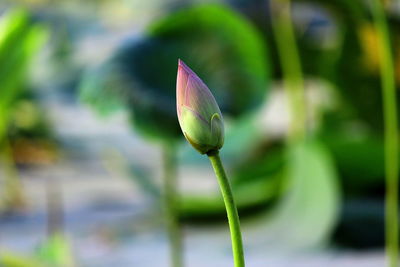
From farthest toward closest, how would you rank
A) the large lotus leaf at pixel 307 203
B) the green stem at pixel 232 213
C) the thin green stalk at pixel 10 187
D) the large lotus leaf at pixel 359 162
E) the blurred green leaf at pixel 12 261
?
1. the thin green stalk at pixel 10 187
2. the large lotus leaf at pixel 359 162
3. the large lotus leaf at pixel 307 203
4. the blurred green leaf at pixel 12 261
5. the green stem at pixel 232 213

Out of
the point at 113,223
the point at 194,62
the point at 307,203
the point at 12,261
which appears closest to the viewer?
the point at 12,261

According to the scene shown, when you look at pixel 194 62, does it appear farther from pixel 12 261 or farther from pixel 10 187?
pixel 10 187

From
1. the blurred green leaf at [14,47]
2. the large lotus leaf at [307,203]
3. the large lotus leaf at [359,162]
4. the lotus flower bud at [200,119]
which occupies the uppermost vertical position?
the large lotus leaf at [359,162]

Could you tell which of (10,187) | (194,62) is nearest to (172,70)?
(194,62)

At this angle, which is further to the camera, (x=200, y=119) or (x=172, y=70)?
(x=172, y=70)

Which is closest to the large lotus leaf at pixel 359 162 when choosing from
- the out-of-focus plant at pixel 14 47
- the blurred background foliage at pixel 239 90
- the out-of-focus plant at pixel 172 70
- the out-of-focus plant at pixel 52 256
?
the blurred background foliage at pixel 239 90

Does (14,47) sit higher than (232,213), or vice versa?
(14,47)

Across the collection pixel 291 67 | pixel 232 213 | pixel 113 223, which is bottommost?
pixel 232 213

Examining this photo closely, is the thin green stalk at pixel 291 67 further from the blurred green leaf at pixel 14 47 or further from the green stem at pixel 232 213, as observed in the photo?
the green stem at pixel 232 213
